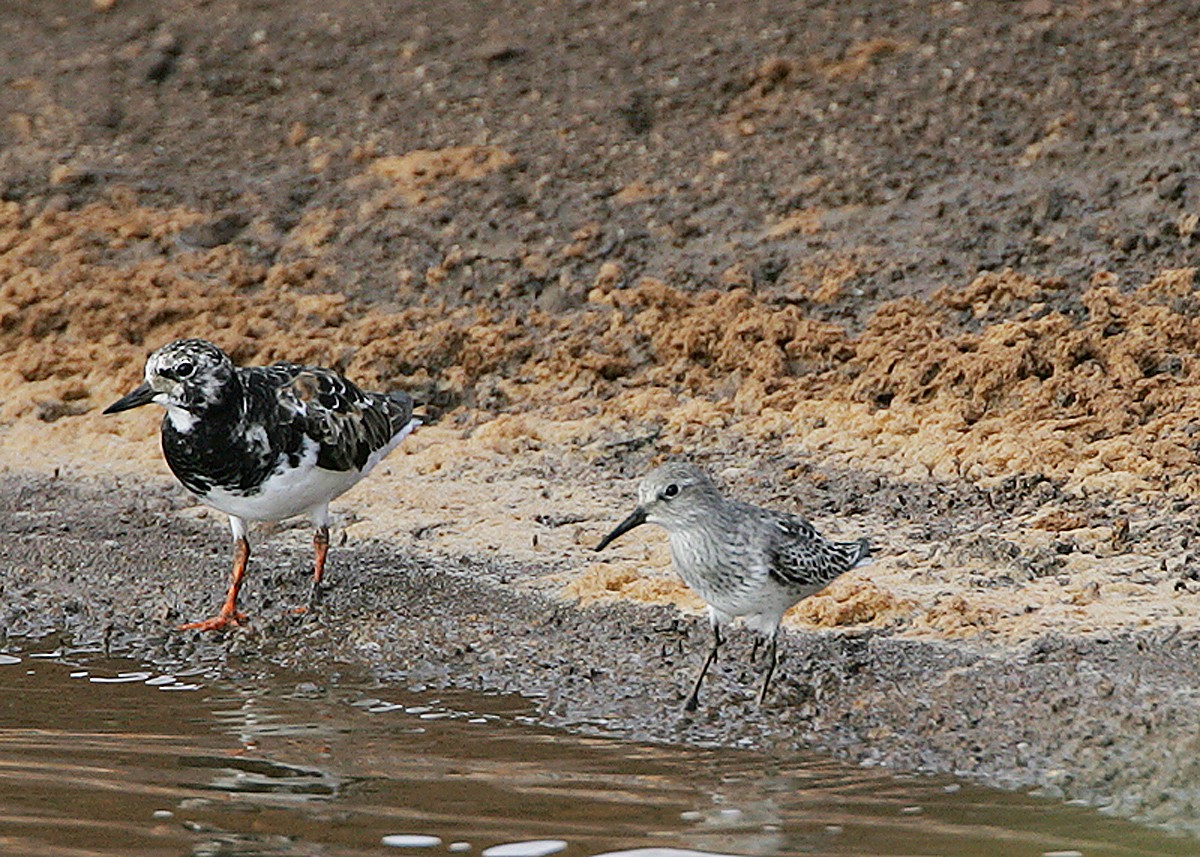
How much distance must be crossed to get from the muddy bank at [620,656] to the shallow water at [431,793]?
0.72 ft

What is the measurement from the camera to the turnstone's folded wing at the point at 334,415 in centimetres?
845

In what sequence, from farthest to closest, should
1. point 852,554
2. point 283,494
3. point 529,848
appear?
point 283,494 → point 852,554 → point 529,848

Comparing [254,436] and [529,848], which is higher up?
[254,436]

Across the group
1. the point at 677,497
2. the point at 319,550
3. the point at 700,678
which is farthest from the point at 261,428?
the point at 700,678

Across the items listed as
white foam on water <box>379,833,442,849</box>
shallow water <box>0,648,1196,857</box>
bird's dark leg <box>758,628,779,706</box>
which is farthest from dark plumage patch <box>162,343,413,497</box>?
white foam on water <box>379,833,442,849</box>

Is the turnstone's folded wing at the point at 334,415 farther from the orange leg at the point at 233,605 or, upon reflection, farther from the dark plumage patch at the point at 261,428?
the orange leg at the point at 233,605

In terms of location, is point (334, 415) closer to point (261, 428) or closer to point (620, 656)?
point (261, 428)

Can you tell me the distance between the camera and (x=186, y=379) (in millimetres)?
8109

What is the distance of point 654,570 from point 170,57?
7876 mm

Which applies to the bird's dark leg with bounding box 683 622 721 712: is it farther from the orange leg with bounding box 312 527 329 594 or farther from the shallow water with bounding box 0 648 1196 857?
the orange leg with bounding box 312 527 329 594

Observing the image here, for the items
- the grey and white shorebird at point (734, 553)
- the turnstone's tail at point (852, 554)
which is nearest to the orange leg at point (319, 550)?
the grey and white shorebird at point (734, 553)

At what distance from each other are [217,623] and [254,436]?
2.74ft

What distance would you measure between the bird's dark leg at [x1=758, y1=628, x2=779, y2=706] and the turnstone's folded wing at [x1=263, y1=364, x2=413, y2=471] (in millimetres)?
2293

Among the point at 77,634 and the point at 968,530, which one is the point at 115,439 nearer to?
the point at 77,634
